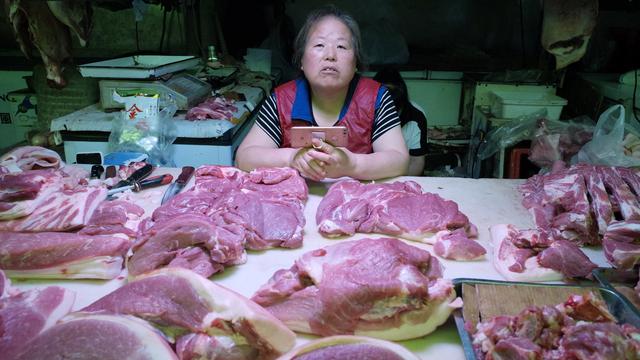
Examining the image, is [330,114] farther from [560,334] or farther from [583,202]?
[560,334]

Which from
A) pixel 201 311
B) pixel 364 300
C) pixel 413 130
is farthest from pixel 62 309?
pixel 413 130

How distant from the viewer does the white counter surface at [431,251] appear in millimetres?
1335

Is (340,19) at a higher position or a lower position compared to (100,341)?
higher

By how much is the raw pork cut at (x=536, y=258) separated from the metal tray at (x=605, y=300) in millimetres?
88

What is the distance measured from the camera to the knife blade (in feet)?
7.23

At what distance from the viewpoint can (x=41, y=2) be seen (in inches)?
48.8

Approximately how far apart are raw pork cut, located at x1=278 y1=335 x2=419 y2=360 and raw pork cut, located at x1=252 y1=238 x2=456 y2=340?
160mm

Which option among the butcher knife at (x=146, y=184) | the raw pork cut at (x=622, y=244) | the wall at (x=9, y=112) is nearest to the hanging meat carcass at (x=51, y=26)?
the butcher knife at (x=146, y=184)

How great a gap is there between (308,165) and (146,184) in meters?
0.77

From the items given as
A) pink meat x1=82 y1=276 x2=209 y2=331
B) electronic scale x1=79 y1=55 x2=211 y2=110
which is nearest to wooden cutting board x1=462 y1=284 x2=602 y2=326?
pink meat x1=82 y1=276 x2=209 y2=331

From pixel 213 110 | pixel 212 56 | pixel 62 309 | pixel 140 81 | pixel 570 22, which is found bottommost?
pixel 62 309

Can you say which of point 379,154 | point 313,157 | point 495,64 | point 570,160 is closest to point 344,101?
point 379,154

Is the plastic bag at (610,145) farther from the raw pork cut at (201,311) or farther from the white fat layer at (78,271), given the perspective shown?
the white fat layer at (78,271)

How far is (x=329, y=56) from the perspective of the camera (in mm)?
2404
